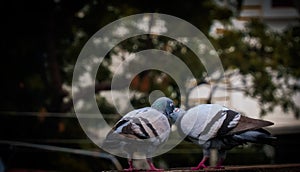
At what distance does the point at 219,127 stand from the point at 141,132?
376 mm

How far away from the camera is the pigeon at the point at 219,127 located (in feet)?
7.88

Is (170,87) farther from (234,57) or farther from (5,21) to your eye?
(5,21)

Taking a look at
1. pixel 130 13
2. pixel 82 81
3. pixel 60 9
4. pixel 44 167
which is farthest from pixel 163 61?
pixel 44 167

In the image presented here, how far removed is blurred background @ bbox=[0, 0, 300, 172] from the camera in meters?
7.63

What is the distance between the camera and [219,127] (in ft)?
7.88

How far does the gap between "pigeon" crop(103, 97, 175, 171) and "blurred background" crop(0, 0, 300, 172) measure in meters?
4.84

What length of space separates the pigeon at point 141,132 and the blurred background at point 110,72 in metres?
4.84

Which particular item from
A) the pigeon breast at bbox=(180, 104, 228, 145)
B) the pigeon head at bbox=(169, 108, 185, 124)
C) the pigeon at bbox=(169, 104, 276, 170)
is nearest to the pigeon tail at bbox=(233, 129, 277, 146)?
the pigeon at bbox=(169, 104, 276, 170)

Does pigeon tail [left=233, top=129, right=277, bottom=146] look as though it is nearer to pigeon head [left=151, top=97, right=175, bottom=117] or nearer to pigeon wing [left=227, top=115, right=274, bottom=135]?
pigeon wing [left=227, top=115, right=274, bottom=135]

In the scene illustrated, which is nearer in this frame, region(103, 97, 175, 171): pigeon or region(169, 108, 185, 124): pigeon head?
region(103, 97, 175, 171): pigeon

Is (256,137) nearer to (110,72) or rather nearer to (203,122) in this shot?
(203,122)

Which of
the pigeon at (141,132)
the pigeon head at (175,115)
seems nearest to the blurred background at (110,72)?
the pigeon head at (175,115)

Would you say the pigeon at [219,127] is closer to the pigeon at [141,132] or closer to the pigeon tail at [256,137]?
the pigeon tail at [256,137]

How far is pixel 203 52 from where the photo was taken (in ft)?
22.2
